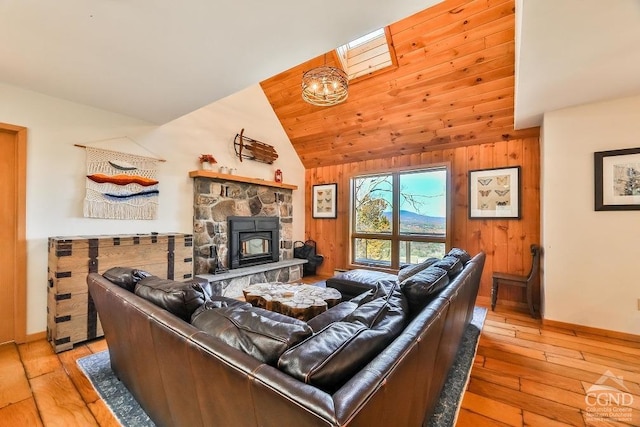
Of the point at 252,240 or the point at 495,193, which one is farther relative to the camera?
the point at 252,240

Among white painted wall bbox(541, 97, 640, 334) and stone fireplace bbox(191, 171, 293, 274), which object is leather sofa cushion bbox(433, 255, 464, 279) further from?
stone fireplace bbox(191, 171, 293, 274)

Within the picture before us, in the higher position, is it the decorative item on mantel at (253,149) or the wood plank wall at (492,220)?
the decorative item on mantel at (253,149)

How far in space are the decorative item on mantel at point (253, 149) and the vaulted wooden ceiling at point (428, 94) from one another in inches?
26.2

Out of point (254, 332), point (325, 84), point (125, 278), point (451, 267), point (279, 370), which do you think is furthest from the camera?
point (325, 84)

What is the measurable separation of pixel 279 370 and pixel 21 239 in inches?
124

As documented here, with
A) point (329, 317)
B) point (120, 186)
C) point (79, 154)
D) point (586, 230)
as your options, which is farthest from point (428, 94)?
point (79, 154)

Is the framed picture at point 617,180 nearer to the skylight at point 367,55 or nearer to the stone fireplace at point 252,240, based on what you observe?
the skylight at point 367,55

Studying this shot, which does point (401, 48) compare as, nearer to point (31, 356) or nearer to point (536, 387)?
point (536, 387)

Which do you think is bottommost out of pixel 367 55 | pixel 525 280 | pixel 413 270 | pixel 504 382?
pixel 504 382

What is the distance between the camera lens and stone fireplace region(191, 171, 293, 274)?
12.7ft

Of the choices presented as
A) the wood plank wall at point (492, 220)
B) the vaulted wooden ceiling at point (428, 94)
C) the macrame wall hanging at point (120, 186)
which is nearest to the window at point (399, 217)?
the wood plank wall at point (492, 220)

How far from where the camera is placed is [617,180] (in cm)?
273

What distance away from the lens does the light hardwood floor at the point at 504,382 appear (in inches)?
63.9

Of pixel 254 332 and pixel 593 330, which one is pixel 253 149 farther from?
pixel 593 330
